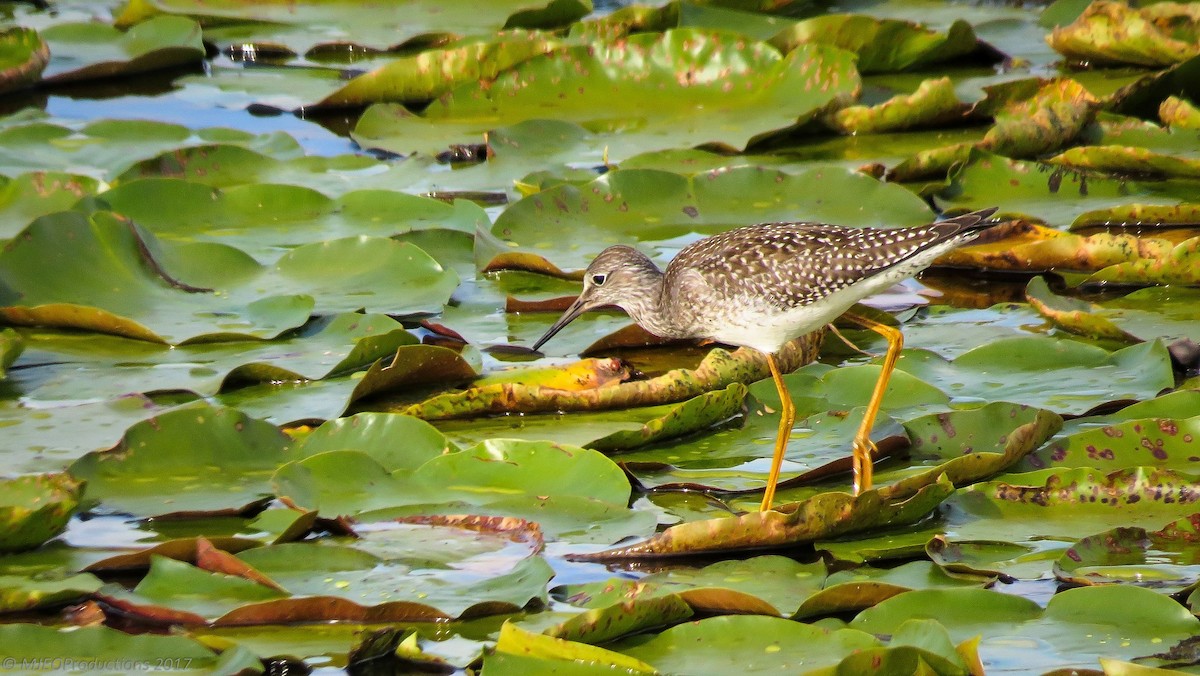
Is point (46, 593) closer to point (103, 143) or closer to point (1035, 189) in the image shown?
point (103, 143)

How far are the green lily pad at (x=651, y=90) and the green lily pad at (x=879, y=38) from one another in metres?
0.47

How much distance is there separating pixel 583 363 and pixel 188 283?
6.38 feet

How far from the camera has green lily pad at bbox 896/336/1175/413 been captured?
17.3 feet

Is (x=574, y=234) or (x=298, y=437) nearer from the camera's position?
(x=298, y=437)

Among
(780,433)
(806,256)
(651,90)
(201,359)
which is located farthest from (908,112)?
(201,359)

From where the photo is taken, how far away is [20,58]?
936 centimetres

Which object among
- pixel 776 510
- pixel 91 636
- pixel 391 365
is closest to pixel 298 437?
pixel 391 365

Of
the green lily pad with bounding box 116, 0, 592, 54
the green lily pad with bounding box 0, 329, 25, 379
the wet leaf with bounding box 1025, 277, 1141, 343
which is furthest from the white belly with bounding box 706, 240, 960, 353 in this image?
the green lily pad with bounding box 116, 0, 592, 54

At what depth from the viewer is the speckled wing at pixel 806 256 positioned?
17.7ft

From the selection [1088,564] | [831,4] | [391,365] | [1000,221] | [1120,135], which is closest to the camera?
[1088,564]

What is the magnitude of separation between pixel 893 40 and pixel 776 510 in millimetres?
5643

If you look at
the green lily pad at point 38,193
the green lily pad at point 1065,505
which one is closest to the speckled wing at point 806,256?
the green lily pad at point 1065,505

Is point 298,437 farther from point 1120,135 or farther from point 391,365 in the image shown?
point 1120,135

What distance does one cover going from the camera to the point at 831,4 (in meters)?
10.8
